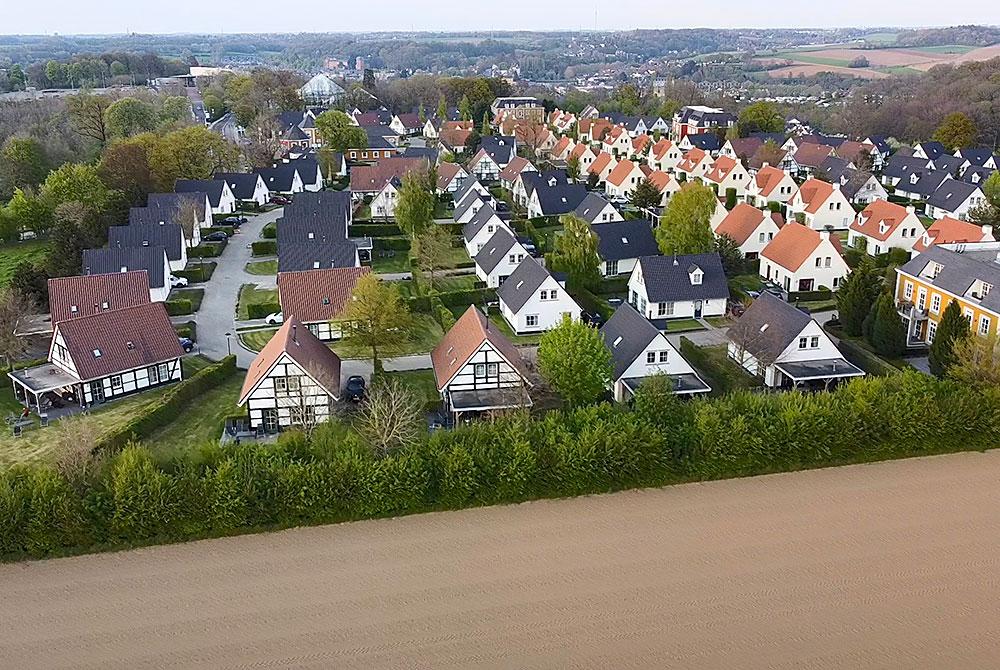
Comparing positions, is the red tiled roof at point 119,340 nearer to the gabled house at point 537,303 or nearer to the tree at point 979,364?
the gabled house at point 537,303

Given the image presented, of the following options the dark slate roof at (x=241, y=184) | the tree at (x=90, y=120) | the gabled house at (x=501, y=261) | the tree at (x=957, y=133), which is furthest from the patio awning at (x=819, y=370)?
the tree at (x=90, y=120)

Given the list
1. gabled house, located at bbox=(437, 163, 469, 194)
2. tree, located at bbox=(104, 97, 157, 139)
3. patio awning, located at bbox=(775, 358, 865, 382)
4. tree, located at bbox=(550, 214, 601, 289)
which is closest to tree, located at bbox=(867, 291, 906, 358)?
patio awning, located at bbox=(775, 358, 865, 382)

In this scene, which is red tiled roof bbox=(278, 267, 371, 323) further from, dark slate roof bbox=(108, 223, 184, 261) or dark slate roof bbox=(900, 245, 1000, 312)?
dark slate roof bbox=(900, 245, 1000, 312)

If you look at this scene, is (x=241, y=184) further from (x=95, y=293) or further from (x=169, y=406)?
(x=169, y=406)

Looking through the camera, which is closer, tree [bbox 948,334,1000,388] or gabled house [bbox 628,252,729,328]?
tree [bbox 948,334,1000,388]

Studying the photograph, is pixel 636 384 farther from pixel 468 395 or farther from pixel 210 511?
pixel 210 511

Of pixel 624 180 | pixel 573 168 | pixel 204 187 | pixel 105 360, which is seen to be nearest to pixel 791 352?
pixel 105 360
